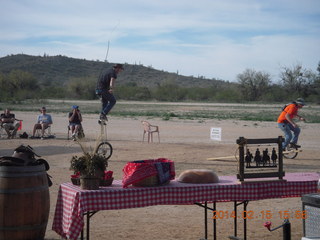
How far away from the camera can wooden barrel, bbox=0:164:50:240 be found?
20.5ft

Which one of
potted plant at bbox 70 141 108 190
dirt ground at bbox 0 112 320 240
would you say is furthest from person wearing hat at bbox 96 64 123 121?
potted plant at bbox 70 141 108 190

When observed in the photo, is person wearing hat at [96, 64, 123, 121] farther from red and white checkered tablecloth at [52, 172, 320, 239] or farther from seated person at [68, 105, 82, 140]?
seated person at [68, 105, 82, 140]

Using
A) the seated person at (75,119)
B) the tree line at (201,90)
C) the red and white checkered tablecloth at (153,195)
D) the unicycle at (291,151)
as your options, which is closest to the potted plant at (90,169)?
the red and white checkered tablecloth at (153,195)

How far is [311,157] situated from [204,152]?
3.21m

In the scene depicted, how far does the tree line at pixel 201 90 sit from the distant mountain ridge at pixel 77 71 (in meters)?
29.7

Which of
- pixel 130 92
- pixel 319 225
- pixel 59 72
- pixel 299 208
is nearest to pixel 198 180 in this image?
pixel 319 225

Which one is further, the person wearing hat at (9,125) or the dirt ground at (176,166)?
the person wearing hat at (9,125)

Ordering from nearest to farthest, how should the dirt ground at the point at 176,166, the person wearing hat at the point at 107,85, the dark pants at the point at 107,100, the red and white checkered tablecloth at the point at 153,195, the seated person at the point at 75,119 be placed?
the red and white checkered tablecloth at the point at 153,195 < the dirt ground at the point at 176,166 < the person wearing hat at the point at 107,85 < the dark pants at the point at 107,100 < the seated person at the point at 75,119

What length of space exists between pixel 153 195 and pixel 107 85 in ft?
20.4

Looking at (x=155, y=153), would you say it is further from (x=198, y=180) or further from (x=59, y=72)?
(x=59, y=72)

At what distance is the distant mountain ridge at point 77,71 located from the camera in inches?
4788

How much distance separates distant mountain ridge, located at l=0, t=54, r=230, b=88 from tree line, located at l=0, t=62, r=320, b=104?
2967 centimetres
